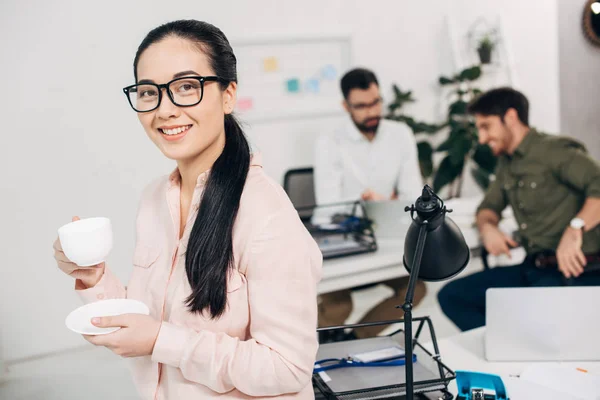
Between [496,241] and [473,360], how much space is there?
1055mm

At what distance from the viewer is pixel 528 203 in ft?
8.38

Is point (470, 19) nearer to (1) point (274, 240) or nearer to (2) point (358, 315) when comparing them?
(2) point (358, 315)

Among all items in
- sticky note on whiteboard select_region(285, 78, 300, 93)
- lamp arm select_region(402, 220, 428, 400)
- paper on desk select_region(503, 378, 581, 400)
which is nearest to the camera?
lamp arm select_region(402, 220, 428, 400)

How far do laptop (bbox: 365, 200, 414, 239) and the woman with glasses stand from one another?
1.25 metres

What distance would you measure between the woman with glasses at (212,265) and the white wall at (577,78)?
4501 millimetres

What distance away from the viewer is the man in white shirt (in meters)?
3.06

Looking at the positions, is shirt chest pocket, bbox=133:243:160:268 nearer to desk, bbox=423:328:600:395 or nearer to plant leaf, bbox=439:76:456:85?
desk, bbox=423:328:600:395

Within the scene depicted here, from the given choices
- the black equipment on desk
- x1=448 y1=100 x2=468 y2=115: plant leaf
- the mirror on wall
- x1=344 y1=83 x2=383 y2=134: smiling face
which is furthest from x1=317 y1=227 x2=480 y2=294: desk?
the mirror on wall

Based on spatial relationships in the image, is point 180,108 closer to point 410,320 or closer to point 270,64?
point 410,320

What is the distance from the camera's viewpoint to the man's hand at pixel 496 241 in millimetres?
2428

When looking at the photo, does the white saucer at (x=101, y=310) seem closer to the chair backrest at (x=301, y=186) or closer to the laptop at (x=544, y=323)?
the laptop at (x=544, y=323)

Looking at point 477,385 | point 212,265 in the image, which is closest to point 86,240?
point 212,265

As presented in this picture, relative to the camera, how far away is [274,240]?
97 cm

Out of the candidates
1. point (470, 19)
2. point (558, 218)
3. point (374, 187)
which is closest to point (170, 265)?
point (558, 218)
